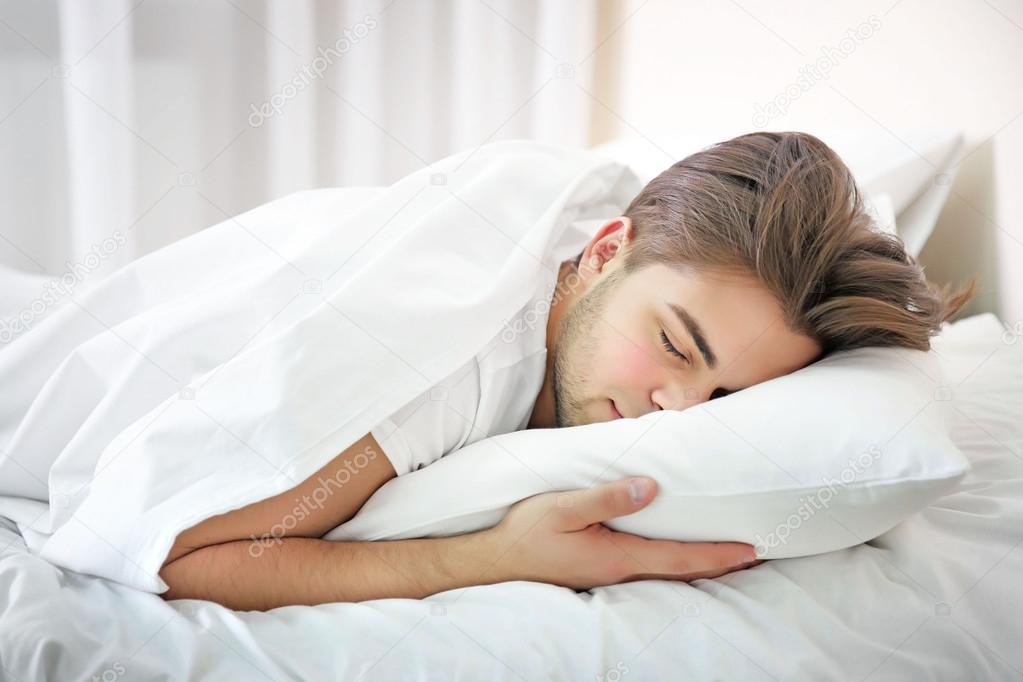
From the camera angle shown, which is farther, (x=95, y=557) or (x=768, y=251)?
(x=768, y=251)

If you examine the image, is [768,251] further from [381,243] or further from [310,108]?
[310,108]

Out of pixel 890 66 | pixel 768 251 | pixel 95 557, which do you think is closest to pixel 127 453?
pixel 95 557

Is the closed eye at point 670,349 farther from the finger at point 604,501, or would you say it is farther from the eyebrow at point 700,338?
the finger at point 604,501

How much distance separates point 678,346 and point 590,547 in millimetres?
272

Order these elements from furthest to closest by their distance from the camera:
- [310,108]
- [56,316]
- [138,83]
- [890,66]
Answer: [310,108]
[138,83]
[890,66]
[56,316]

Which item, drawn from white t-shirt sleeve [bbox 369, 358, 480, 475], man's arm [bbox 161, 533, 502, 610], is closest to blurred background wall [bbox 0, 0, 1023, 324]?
white t-shirt sleeve [bbox 369, 358, 480, 475]

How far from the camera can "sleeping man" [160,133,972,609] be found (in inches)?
34.4

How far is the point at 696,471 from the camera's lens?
2.81 ft

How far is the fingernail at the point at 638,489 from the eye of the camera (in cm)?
86

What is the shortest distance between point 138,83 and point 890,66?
1591 millimetres

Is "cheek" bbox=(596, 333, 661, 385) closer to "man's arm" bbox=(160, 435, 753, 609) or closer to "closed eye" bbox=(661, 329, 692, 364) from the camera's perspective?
"closed eye" bbox=(661, 329, 692, 364)

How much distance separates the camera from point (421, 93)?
2336 mm

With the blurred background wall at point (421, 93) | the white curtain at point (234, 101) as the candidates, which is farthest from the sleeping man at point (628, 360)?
the white curtain at point (234, 101)

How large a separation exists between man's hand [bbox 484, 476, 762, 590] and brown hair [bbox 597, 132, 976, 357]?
32 centimetres
